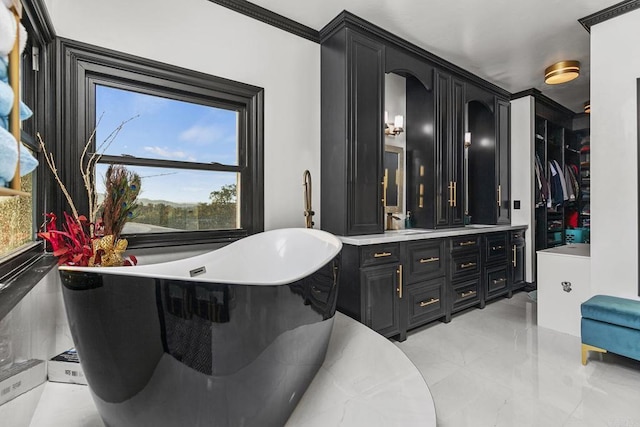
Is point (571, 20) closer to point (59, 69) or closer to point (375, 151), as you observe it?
point (375, 151)

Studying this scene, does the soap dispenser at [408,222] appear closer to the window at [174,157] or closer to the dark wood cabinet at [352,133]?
the dark wood cabinet at [352,133]

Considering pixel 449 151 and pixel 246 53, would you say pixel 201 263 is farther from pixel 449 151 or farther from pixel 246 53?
pixel 449 151

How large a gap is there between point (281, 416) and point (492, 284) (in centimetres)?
335

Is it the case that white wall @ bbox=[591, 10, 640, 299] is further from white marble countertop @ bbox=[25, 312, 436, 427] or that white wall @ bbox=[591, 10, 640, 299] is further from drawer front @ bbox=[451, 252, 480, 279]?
white marble countertop @ bbox=[25, 312, 436, 427]

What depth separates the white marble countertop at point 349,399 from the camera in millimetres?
1036

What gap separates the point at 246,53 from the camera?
7.98 ft

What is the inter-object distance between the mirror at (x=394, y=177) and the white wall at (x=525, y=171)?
1939 mm

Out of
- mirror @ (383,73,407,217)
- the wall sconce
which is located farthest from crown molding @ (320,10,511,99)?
the wall sconce

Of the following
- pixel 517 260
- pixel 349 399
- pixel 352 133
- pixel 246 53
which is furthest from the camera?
pixel 517 260

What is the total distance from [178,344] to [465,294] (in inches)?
123

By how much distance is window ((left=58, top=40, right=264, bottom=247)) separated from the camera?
1.85m

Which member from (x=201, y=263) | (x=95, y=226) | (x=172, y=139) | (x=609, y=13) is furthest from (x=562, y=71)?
(x=95, y=226)

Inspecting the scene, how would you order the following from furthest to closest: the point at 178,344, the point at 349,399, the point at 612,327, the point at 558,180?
the point at 558,180, the point at 612,327, the point at 349,399, the point at 178,344

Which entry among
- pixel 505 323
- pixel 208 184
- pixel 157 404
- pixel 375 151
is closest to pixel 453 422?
pixel 157 404
